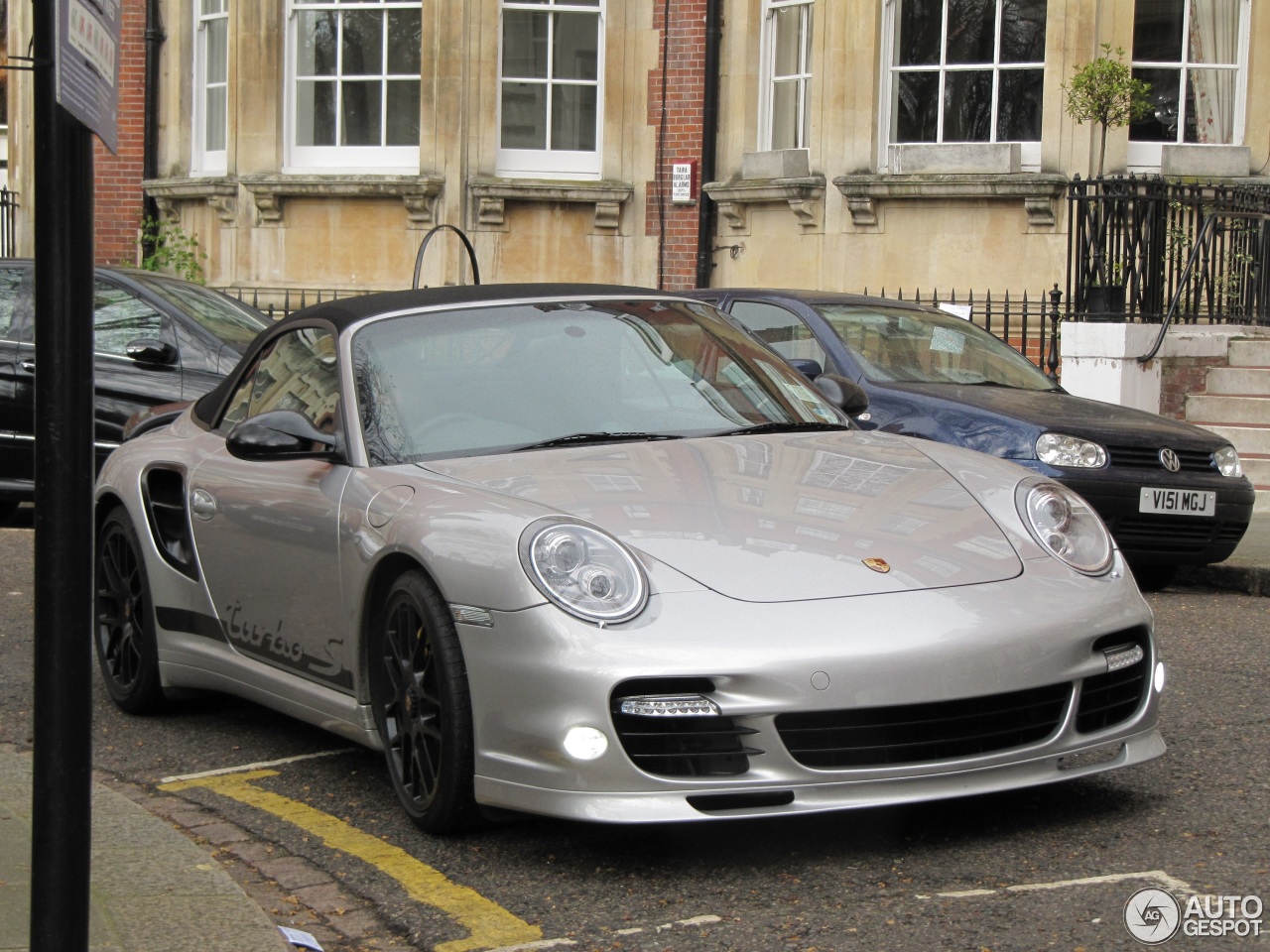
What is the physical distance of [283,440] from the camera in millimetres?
5363

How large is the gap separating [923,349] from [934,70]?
7.70m

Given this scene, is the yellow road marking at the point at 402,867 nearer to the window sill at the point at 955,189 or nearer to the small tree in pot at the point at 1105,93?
the small tree in pot at the point at 1105,93

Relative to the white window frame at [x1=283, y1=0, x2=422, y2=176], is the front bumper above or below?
below

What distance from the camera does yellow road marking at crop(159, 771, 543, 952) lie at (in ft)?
13.1

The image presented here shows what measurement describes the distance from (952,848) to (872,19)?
542 inches

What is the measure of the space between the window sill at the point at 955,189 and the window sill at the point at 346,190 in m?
4.36

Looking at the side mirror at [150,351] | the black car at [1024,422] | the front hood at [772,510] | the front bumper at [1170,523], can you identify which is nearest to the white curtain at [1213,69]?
the black car at [1024,422]

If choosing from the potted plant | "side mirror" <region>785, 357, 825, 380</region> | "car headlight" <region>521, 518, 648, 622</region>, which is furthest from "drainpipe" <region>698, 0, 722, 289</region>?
"car headlight" <region>521, 518, 648, 622</region>

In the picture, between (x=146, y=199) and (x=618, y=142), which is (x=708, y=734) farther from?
(x=146, y=199)

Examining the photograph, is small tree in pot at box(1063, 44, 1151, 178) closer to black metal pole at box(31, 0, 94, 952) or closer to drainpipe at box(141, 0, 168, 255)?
drainpipe at box(141, 0, 168, 255)

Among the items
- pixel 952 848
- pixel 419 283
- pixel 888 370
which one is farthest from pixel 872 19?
pixel 952 848

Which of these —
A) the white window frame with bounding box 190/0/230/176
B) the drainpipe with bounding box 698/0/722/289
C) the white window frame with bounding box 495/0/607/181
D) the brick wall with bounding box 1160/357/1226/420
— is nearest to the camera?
the brick wall with bounding box 1160/357/1226/420

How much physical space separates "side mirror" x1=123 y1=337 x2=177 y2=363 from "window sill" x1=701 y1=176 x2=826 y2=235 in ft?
26.4

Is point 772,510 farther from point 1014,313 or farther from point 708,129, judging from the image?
point 708,129
